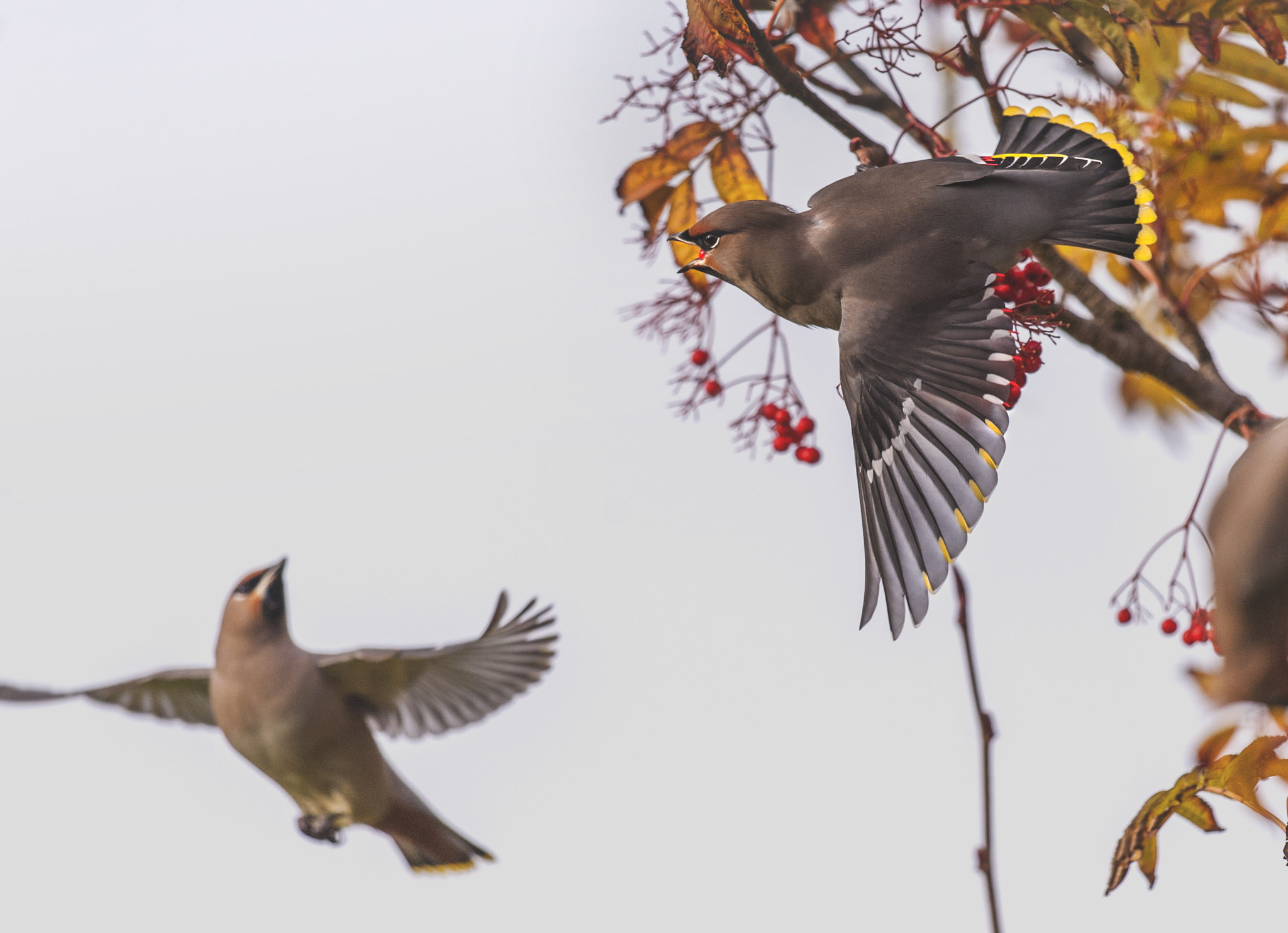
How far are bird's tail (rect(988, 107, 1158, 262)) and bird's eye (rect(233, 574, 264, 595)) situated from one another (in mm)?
748

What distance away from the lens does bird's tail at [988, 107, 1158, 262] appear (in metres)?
0.97

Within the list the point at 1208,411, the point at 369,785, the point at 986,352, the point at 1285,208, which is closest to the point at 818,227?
the point at 986,352

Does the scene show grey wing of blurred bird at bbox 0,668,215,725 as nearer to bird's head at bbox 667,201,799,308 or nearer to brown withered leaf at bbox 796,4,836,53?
bird's head at bbox 667,201,799,308

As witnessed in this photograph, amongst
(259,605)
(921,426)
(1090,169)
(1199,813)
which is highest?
(1090,169)

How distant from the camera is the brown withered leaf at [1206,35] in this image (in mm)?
928

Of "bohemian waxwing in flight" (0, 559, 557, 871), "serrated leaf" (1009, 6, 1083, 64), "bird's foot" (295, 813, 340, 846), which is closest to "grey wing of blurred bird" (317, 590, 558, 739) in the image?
"bohemian waxwing in flight" (0, 559, 557, 871)

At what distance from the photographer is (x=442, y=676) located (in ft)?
4.10

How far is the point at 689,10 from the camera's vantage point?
2.70 ft

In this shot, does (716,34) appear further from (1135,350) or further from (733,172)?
(1135,350)

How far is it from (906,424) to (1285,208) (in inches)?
22.3

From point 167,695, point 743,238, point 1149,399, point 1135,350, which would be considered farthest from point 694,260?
point 1149,399

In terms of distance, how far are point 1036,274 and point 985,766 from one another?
42cm

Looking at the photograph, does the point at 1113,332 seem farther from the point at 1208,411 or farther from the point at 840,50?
the point at 840,50

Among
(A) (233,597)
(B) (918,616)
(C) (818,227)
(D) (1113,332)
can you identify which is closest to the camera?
(B) (918,616)
